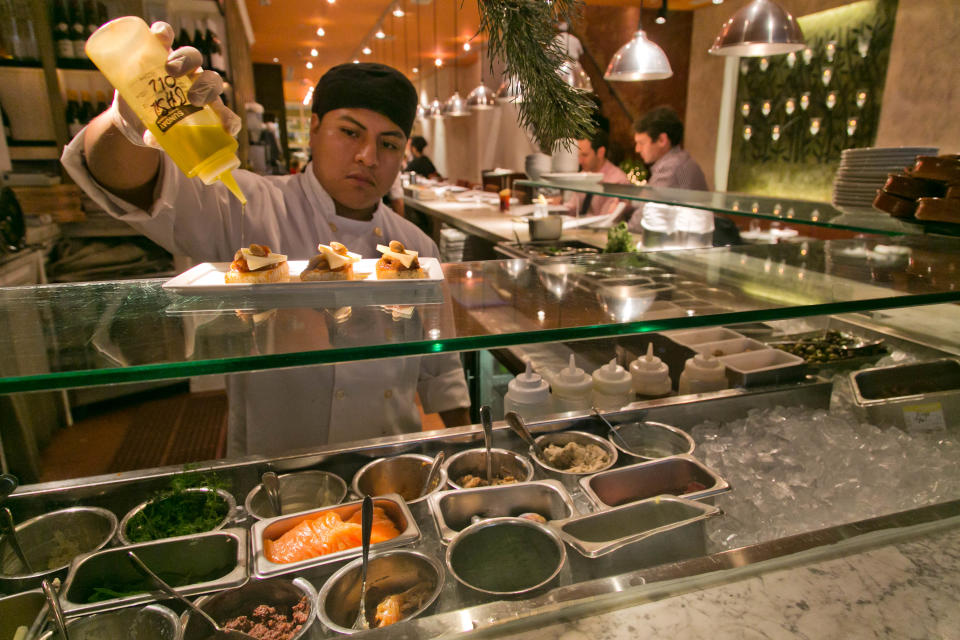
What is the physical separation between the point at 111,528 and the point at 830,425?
1.66m

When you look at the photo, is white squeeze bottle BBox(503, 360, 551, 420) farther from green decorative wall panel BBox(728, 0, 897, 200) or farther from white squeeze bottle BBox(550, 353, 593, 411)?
green decorative wall panel BBox(728, 0, 897, 200)

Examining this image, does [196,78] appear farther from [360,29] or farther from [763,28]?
[360,29]

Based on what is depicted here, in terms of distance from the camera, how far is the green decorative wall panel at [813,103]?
5988 mm

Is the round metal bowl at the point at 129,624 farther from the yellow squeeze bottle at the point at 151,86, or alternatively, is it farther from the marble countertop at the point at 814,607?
the yellow squeeze bottle at the point at 151,86

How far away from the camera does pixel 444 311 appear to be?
99cm

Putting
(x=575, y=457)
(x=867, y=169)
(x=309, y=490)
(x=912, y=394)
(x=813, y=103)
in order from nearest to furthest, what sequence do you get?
(x=309, y=490), (x=575, y=457), (x=912, y=394), (x=867, y=169), (x=813, y=103)

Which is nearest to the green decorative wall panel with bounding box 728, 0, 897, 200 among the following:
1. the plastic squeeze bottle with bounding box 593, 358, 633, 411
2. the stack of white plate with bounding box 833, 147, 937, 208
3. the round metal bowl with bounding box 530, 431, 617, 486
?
the stack of white plate with bounding box 833, 147, 937, 208

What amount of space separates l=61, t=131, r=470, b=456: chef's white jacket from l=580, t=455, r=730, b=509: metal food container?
0.81 metres

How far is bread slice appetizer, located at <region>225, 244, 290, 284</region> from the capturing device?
41.1 inches

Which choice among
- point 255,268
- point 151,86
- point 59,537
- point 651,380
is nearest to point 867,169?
point 651,380

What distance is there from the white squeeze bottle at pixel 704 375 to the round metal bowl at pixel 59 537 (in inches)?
57.3

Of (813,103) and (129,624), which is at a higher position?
(813,103)

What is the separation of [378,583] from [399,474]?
1.12 ft

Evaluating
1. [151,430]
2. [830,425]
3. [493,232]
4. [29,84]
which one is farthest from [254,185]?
[29,84]
